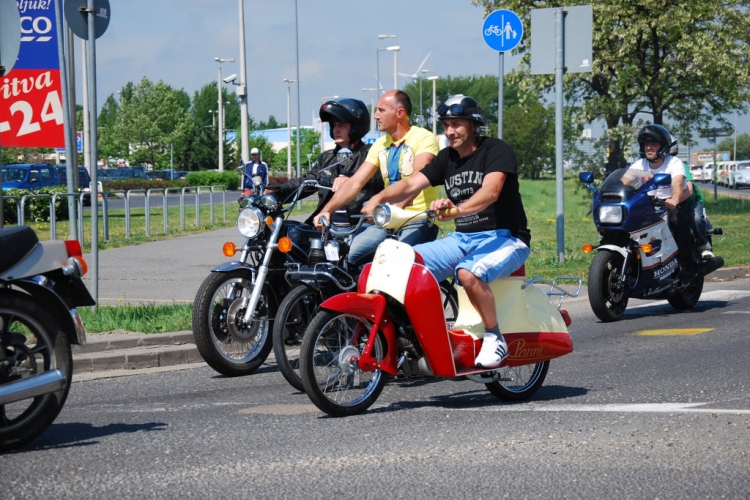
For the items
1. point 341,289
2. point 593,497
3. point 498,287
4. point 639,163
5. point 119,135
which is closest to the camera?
point 593,497

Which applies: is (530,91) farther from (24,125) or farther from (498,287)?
(498,287)

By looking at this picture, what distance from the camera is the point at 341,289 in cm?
679

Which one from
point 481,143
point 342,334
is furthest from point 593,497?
point 481,143

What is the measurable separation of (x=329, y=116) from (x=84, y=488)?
4015 millimetres

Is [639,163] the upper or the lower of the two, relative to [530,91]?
lower

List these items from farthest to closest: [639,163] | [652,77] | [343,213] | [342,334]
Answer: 1. [652,77]
2. [639,163]
3. [343,213]
4. [342,334]

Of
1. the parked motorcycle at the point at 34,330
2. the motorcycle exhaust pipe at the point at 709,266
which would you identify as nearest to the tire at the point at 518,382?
the parked motorcycle at the point at 34,330

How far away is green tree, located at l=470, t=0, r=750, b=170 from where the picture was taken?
32344mm

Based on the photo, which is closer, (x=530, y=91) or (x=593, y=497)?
(x=593, y=497)

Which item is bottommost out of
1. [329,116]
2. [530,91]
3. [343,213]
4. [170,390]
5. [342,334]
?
[170,390]

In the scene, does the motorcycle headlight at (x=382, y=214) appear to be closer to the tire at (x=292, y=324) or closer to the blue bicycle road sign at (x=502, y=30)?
the tire at (x=292, y=324)

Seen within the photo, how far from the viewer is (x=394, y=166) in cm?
727

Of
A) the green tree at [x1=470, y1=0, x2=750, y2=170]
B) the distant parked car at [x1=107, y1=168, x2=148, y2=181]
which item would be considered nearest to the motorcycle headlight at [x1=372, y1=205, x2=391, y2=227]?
the green tree at [x1=470, y1=0, x2=750, y2=170]

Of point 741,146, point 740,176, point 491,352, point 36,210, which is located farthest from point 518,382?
point 741,146
